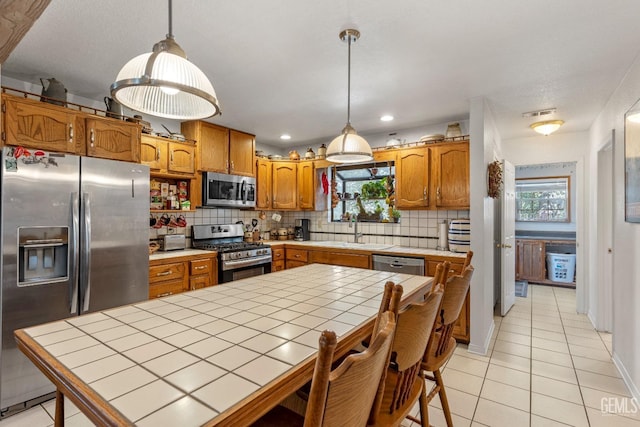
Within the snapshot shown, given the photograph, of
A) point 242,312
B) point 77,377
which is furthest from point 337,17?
point 77,377

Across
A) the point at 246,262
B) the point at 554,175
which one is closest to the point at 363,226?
the point at 246,262

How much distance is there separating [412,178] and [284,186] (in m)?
1.85

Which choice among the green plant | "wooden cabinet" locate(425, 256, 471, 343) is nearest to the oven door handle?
the green plant

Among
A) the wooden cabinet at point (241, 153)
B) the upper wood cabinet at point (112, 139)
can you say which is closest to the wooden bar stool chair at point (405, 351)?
the upper wood cabinet at point (112, 139)

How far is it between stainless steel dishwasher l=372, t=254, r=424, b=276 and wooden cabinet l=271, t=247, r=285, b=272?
134 centimetres

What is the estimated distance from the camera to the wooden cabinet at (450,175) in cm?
337

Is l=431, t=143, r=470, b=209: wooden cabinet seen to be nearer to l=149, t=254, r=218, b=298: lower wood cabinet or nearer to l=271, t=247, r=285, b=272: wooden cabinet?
l=271, t=247, r=285, b=272: wooden cabinet

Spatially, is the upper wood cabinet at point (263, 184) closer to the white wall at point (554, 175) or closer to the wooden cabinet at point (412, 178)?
the wooden cabinet at point (412, 178)

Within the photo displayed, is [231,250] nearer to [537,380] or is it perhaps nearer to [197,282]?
[197,282]

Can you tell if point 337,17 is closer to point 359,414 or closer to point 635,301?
point 359,414

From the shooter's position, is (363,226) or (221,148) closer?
(221,148)

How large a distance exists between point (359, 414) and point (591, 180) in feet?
14.3

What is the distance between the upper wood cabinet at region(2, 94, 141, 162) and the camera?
218 cm

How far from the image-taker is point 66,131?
7.89ft
